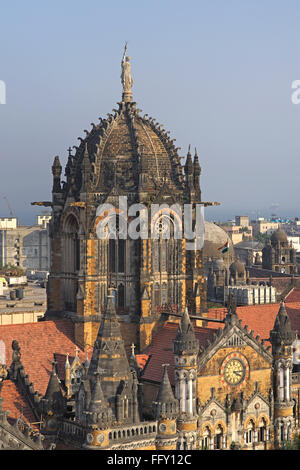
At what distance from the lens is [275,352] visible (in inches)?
3049

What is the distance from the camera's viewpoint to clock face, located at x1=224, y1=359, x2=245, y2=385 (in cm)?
7425

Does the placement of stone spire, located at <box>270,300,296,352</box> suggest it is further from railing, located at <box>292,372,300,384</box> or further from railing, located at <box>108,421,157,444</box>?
railing, located at <box>108,421,157,444</box>

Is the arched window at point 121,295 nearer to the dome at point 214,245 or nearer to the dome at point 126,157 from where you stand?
the dome at point 126,157

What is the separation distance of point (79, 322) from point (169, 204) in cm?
1208

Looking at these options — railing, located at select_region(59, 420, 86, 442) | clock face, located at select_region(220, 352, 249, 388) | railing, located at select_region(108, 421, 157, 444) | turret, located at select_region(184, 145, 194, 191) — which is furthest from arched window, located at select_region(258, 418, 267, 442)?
turret, located at select_region(184, 145, 194, 191)

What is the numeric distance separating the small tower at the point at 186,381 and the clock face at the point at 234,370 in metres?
3.71

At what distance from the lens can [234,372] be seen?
74.8m

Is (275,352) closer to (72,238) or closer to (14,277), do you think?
(72,238)

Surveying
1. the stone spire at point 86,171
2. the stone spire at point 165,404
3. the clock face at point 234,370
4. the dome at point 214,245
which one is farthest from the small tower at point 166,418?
the dome at point 214,245

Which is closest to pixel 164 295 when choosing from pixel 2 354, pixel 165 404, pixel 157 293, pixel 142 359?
pixel 157 293

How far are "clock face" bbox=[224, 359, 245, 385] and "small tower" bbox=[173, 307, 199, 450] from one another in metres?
4.00

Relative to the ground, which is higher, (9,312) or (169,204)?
(169,204)

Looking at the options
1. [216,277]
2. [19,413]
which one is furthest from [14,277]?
[19,413]
